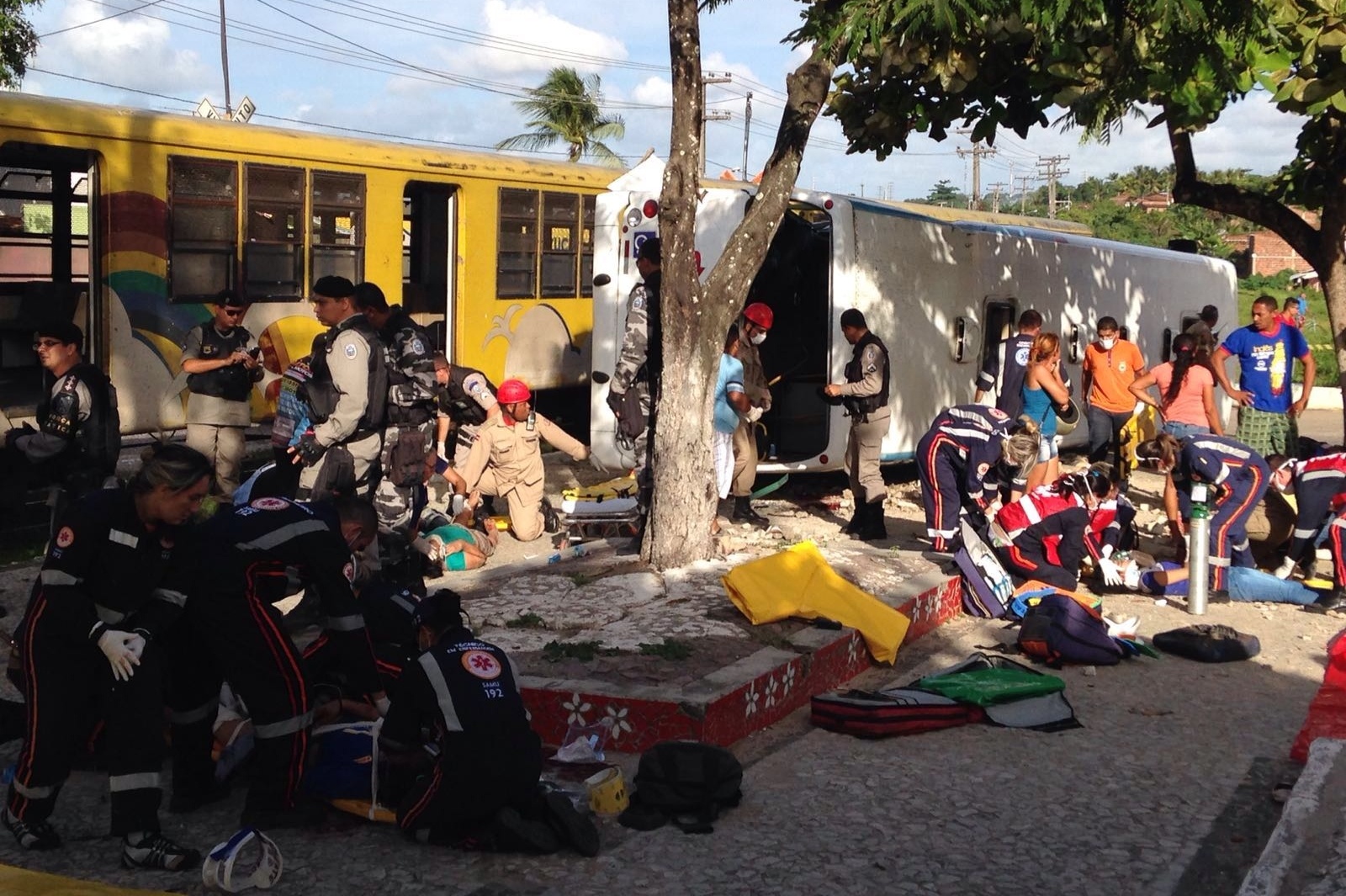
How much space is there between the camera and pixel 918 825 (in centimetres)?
534

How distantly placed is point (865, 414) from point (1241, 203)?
14.4 feet

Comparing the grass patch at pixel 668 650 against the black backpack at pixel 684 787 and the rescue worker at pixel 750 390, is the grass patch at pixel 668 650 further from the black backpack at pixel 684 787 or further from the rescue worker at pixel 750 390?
the rescue worker at pixel 750 390

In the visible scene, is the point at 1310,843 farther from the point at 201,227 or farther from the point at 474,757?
the point at 201,227

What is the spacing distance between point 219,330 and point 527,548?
105 inches

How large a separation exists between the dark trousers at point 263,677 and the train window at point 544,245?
991 centimetres

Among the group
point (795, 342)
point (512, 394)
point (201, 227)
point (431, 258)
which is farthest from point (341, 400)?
point (431, 258)

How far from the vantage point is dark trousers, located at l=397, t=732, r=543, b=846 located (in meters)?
4.81

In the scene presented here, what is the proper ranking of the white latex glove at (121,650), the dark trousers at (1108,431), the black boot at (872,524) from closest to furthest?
the white latex glove at (121,650) < the black boot at (872,524) < the dark trousers at (1108,431)

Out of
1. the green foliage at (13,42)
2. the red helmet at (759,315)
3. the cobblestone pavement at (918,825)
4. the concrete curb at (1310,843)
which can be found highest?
the green foliage at (13,42)

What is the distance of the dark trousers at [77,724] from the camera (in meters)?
4.77

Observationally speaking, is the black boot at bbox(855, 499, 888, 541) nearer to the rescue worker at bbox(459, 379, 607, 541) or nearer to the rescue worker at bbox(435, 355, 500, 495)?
the rescue worker at bbox(459, 379, 607, 541)

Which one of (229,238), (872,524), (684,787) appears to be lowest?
(684,787)

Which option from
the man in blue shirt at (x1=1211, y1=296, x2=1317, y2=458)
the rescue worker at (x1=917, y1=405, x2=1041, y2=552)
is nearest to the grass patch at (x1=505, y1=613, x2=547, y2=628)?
the rescue worker at (x1=917, y1=405, x2=1041, y2=552)

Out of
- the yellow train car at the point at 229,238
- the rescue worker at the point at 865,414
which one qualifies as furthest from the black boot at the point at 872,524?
the yellow train car at the point at 229,238
